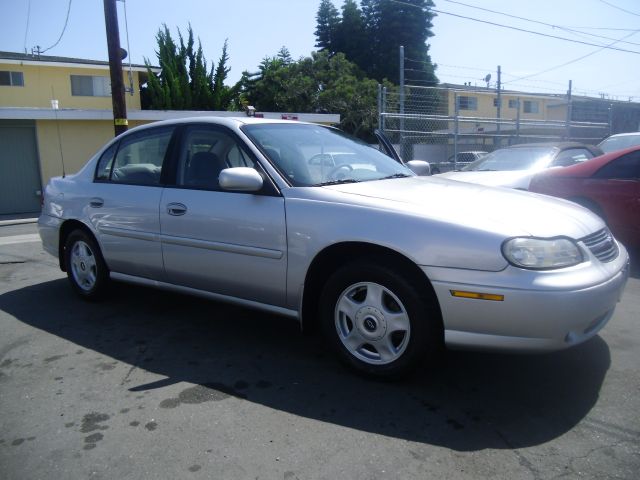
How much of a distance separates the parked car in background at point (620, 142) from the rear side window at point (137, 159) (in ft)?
29.3

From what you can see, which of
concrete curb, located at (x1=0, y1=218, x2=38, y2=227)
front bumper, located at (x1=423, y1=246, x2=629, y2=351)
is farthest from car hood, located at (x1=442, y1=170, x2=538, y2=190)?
concrete curb, located at (x1=0, y1=218, x2=38, y2=227)

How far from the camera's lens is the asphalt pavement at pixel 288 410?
95.7 inches

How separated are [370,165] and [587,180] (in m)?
3.71

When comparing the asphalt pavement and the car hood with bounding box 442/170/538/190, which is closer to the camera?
the asphalt pavement

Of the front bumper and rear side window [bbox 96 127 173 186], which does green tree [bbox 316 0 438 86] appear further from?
the front bumper

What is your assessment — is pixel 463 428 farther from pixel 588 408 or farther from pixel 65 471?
pixel 65 471

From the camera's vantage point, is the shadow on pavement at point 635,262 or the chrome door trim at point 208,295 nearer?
the chrome door trim at point 208,295

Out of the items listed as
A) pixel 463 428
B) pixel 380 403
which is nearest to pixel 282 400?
pixel 380 403

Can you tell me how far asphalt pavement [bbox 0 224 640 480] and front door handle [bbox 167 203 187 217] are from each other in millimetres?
943

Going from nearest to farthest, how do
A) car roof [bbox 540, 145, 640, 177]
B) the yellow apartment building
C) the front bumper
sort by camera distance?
1. the front bumper
2. car roof [bbox 540, 145, 640, 177]
3. the yellow apartment building

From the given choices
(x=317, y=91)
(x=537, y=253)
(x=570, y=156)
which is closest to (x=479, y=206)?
(x=537, y=253)

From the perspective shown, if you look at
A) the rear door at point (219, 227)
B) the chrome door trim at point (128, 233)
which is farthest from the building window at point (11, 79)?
the rear door at point (219, 227)

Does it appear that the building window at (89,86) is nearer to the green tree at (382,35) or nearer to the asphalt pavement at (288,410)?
the asphalt pavement at (288,410)

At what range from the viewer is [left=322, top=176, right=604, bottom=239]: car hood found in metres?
2.89
